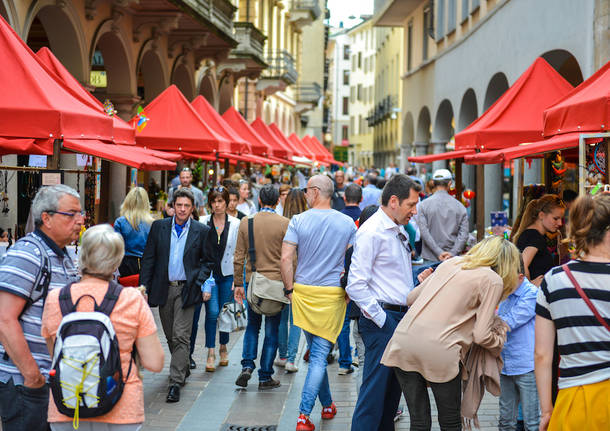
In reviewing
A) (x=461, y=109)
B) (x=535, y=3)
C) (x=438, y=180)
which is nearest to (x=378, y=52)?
(x=461, y=109)

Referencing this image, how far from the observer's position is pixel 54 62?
9219 mm

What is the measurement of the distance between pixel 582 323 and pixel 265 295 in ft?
14.6

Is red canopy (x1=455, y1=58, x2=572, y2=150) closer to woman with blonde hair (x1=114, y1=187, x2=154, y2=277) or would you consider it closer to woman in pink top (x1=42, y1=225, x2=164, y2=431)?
woman with blonde hair (x1=114, y1=187, x2=154, y2=277)

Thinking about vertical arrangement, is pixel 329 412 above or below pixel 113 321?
below

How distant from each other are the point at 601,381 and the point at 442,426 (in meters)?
1.43

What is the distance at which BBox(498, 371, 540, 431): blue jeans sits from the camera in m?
5.61

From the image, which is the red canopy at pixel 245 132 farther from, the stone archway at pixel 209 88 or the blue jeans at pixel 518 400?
the blue jeans at pixel 518 400

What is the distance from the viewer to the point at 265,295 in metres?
7.90

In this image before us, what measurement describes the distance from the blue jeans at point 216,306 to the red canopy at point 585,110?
3613mm

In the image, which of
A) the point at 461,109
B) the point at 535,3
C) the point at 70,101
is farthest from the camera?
the point at 461,109

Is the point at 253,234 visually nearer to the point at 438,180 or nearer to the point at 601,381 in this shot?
the point at 438,180

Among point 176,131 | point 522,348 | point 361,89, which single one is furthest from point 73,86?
point 361,89

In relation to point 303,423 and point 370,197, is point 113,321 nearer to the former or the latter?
point 303,423

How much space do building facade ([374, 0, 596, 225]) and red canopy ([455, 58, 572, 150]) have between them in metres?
1.14
